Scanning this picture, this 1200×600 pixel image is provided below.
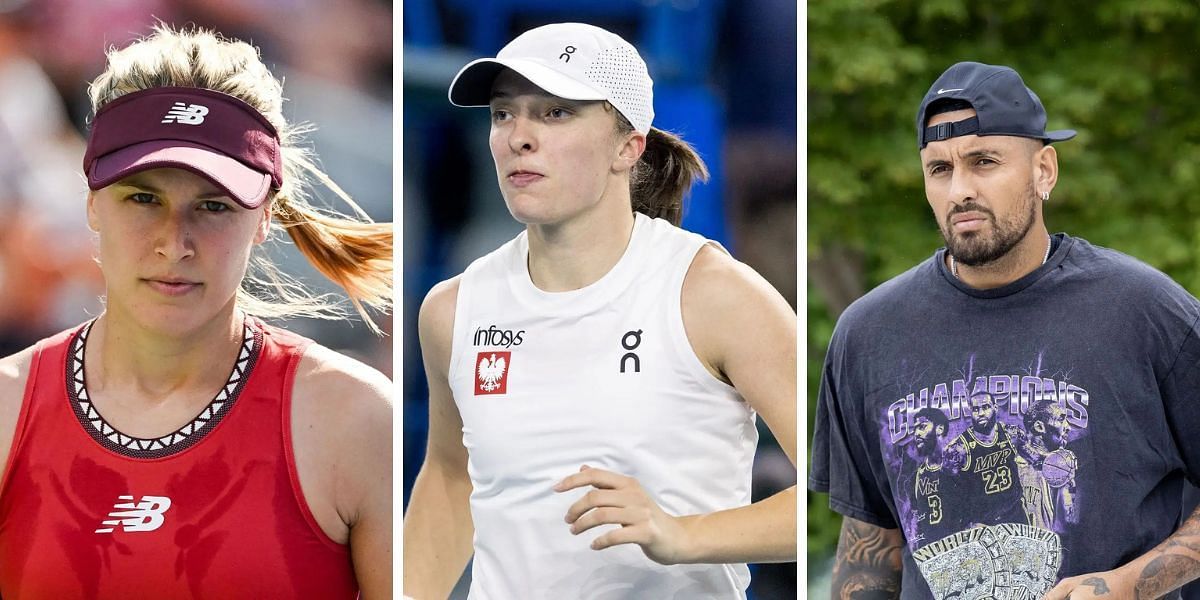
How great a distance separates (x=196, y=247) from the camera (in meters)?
2.73

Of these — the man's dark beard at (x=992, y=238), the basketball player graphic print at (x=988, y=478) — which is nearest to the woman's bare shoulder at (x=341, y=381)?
the basketball player graphic print at (x=988, y=478)

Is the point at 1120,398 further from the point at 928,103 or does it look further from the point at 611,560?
the point at 611,560

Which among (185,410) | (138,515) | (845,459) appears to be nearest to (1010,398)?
Answer: (845,459)

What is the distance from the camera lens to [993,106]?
271cm

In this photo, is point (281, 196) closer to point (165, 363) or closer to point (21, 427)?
point (165, 363)

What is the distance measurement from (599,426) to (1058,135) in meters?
1.11

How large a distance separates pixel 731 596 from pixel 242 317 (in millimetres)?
1191

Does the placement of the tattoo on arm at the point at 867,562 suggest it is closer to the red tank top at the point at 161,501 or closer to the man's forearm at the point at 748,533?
the man's forearm at the point at 748,533

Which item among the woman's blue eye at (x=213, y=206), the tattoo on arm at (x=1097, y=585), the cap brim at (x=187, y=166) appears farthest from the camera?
the woman's blue eye at (x=213, y=206)

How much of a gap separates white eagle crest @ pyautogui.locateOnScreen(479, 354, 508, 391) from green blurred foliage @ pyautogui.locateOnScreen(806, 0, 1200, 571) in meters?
0.75

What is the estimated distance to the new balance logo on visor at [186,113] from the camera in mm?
2723

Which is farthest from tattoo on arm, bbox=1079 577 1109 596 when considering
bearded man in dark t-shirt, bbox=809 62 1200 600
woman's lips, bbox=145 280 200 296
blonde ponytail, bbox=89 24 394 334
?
woman's lips, bbox=145 280 200 296

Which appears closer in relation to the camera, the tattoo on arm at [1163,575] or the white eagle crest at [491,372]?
the tattoo on arm at [1163,575]

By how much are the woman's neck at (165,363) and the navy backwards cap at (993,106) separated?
1.54 meters
